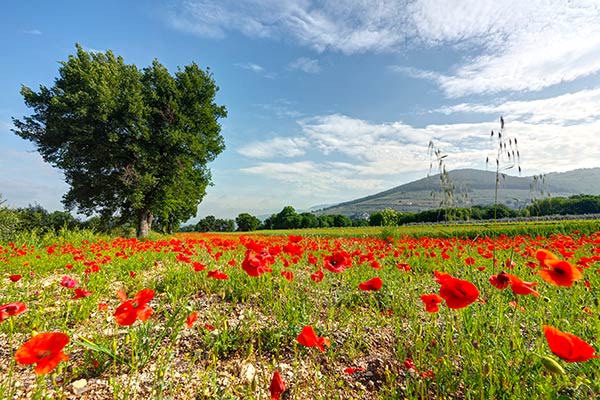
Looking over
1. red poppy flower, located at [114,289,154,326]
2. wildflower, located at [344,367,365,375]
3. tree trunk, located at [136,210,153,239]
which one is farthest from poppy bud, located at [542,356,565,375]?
tree trunk, located at [136,210,153,239]

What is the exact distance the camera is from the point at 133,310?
145 centimetres

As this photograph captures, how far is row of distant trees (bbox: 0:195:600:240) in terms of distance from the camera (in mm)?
6655

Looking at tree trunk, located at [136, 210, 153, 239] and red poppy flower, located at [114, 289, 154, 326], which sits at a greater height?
tree trunk, located at [136, 210, 153, 239]

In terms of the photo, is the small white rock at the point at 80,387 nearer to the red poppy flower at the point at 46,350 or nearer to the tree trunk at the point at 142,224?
the red poppy flower at the point at 46,350

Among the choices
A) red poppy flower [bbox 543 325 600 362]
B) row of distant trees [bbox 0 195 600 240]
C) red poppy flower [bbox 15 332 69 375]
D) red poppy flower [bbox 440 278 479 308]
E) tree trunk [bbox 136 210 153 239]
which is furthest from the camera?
tree trunk [bbox 136 210 153 239]

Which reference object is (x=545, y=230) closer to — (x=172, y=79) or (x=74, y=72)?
(x=172, y=79)

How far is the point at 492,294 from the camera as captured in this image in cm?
313

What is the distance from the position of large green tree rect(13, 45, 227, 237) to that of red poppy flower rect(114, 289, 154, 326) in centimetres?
1627

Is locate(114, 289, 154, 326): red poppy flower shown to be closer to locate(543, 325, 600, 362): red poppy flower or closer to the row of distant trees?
locate(543, 325, 600, 362): red poppy flower

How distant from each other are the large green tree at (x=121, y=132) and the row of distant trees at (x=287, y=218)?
300 cm

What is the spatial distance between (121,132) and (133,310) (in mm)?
18002

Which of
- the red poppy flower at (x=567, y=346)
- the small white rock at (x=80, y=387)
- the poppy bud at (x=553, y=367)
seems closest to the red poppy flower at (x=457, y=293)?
the red poppy flower at (x=567, y=346)

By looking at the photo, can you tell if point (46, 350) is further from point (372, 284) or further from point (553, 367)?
point (553, 367)

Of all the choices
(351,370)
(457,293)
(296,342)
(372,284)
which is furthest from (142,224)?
(457,293)
